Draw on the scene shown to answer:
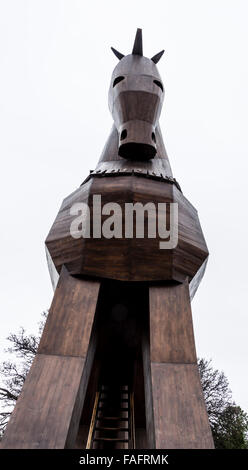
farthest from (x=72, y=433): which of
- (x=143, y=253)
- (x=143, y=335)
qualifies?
(x=143, y=253)

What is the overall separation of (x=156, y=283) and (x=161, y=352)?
0.96 m

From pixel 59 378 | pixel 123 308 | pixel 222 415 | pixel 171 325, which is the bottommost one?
pixel 59 378

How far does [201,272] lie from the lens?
520 cm

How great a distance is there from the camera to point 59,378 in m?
3.52

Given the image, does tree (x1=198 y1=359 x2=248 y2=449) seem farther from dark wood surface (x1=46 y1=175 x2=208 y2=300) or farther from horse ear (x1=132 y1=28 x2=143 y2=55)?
horse ear (x1=132 y1=28 x2=143 y2=55)

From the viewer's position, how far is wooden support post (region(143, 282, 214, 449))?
10.4ft

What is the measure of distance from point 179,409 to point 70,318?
150 cm

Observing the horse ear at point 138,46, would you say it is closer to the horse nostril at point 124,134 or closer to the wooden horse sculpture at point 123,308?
the wooden horse sculpture at point 123,308

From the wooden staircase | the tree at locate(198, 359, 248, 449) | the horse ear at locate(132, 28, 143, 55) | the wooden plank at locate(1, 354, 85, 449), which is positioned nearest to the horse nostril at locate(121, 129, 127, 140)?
the horse ear at locate(132, 28, 143, 55)

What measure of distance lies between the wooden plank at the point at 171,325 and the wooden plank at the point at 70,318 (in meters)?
0.73

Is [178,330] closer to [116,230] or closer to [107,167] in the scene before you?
[116,230]

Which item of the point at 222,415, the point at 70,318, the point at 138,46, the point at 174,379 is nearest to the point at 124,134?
the point at 138,46

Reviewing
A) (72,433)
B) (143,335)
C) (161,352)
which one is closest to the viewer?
(72,433)

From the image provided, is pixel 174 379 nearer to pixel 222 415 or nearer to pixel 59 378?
pixel 59 378
